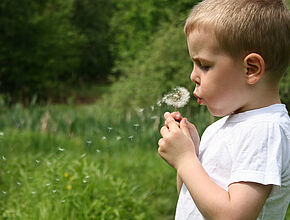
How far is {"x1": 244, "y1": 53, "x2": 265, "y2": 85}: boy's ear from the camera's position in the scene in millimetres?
1107

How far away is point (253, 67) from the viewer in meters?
1.12

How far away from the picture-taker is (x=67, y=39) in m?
14.4

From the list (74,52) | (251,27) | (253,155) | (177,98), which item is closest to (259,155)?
(253,155)

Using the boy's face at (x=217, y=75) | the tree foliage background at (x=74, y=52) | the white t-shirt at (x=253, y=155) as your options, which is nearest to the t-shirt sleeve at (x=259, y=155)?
the white t-shirt at (x=253, y=155)

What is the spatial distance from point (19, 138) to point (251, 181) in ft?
11.0

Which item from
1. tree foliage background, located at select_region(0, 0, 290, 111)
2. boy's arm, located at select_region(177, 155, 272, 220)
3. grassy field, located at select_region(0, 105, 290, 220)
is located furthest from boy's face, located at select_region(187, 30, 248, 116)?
tree foliage background, located at select_region(0, 0, 290, 111)

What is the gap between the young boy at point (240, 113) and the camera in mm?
1051

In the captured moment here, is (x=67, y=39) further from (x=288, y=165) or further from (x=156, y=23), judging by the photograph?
(x=288, y=165)

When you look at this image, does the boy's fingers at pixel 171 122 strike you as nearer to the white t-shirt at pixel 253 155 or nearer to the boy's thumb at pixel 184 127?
the boy's thumb at pixel 184 127

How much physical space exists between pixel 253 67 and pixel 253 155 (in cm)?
25

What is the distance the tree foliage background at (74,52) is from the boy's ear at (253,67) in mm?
4276

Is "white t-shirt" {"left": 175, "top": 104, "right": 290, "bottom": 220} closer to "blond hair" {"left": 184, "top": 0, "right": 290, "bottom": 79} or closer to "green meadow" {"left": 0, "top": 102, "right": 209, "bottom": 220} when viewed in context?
"blond hair" {"left": 184, "top": 0, "right": 290, "bottom": 79}

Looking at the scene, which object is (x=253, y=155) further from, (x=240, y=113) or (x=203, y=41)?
(x=203, y=41)

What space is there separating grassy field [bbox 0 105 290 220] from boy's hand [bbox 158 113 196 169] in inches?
21.9
